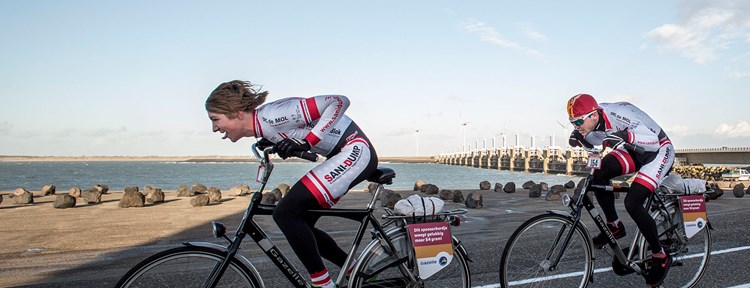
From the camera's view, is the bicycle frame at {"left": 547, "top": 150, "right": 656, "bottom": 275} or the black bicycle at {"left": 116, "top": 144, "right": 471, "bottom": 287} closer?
the black bicycle at {"left": 116, "top": 144, "right": 471, "bottom": 287}

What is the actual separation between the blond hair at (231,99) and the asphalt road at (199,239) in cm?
197

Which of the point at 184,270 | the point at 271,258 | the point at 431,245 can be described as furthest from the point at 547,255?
the point at 184,270

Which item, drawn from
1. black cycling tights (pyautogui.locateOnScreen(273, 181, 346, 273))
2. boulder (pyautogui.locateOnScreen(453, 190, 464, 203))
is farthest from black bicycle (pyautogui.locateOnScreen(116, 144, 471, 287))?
boulder (pyautogui.locateOnScreen(453, 190, 464, 203))

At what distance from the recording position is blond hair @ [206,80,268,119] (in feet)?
12.6

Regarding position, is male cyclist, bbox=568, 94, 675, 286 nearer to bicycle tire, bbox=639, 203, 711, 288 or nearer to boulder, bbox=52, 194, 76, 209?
bicycle tire, bbox=639, 203, 711, 288

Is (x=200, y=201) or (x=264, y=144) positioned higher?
(x=264, y=144)

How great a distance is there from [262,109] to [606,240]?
138 inches

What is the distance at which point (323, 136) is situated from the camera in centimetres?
393

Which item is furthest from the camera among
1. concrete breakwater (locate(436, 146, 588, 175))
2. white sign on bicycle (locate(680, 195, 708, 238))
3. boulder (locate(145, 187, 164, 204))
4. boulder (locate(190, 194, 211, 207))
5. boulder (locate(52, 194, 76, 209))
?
concrete breakwater (locate(436, 146, 588, 175))

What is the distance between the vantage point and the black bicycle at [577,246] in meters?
4.71

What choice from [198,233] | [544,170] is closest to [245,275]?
[198,233]

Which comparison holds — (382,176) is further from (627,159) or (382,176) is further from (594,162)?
(627,159)

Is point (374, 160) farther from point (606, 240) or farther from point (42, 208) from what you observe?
point (42, 208)

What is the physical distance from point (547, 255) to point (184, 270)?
120 inches
